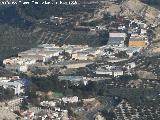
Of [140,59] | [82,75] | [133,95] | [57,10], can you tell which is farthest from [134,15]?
[133,95]

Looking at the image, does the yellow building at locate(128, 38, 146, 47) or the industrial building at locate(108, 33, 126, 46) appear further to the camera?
the yellow building at locate(128, 38, 146, 47)

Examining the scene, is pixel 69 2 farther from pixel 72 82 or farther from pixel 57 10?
pixel 72 82

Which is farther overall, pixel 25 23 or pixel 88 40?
pixel 25 23

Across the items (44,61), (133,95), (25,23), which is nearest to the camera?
(133,95)

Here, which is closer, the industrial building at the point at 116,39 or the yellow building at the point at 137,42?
the industrial building at the point at 116,39

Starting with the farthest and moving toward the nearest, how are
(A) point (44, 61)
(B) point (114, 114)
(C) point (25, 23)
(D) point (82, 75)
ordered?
1. (C) point (25, 23)
2. (A) point (44, 61)
3. (D) point (82, 75)
4. (B) point (114, 114)

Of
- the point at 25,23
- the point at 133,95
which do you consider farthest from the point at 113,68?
the point at 25,23

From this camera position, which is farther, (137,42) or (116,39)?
(116,39)

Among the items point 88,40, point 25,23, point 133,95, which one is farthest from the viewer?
point 25,23

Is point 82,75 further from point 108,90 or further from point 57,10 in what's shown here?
point 57,10
